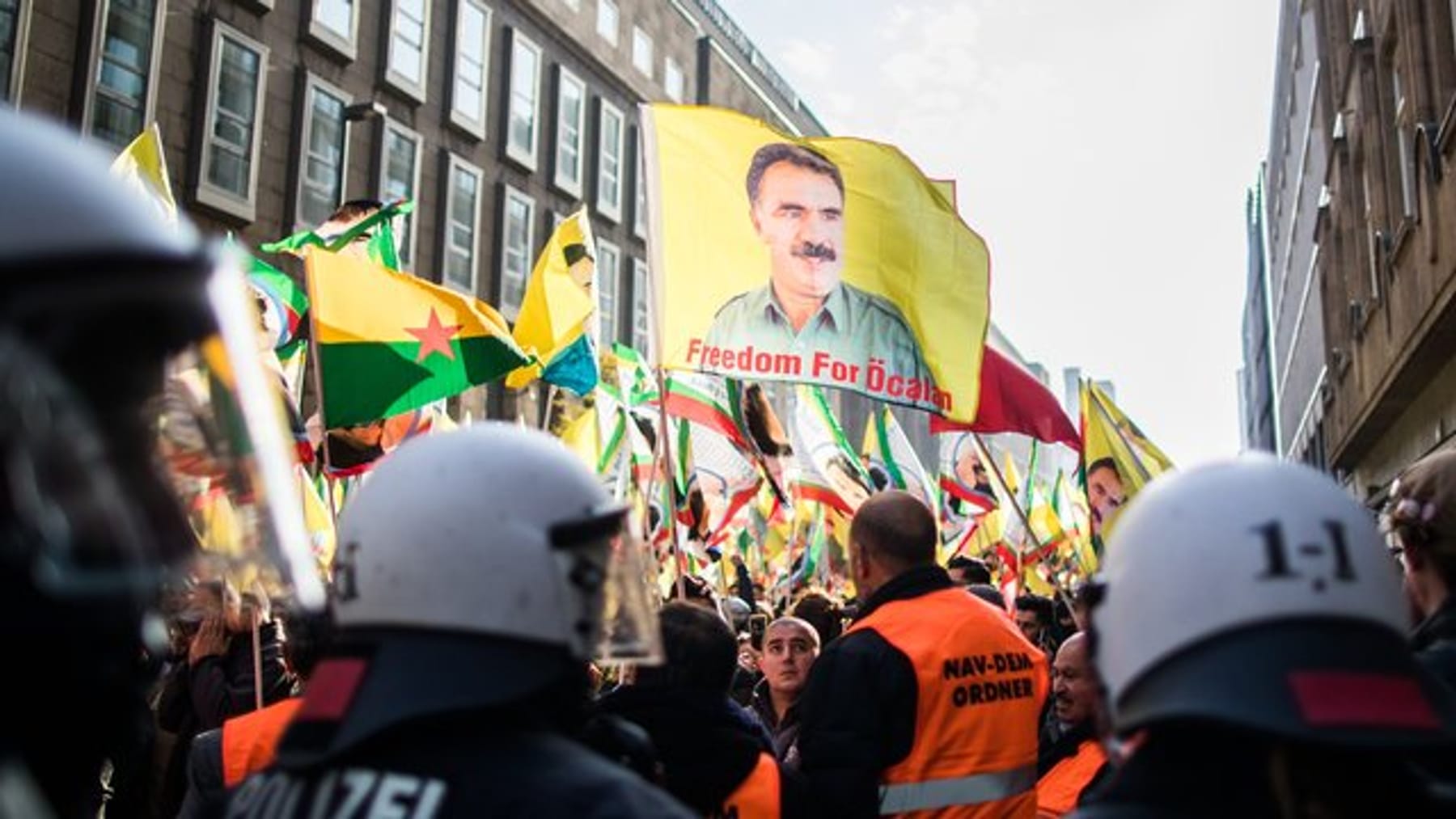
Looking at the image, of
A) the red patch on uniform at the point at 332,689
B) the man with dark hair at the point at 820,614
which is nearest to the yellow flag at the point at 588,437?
the man with dark hair at the point at 820,614

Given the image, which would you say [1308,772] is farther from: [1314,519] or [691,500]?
[691,500]

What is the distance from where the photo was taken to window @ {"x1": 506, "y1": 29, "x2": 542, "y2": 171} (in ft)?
96.1

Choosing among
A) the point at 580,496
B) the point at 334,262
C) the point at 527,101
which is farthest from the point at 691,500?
the point at 527,101

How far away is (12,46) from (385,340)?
1340 centimetres

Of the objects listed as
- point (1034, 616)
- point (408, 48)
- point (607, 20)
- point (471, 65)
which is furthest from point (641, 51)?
point (1034, 616)

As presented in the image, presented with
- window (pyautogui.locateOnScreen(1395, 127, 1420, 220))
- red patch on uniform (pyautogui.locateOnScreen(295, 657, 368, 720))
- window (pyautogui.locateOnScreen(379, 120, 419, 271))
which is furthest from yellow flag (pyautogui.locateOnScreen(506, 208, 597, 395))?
window (pyautogui.locateOnScreen(379, 120, 419, 271))

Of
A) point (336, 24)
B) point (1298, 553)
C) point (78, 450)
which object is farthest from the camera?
point (336, 24)

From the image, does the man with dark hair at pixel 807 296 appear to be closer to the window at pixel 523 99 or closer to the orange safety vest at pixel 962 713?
the orange safety vest at pixel 962 713

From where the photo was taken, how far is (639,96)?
35625mm

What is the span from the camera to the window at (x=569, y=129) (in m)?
31.3

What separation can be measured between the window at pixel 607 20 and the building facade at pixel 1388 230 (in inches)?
647

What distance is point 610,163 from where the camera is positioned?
34031 mm

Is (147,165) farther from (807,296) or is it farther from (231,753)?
(231,753)

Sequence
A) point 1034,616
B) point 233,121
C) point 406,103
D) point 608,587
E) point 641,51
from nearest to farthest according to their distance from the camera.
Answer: point 608,587 < point 1034,616 < point 233,121 < point 406,103 < point 641,51
